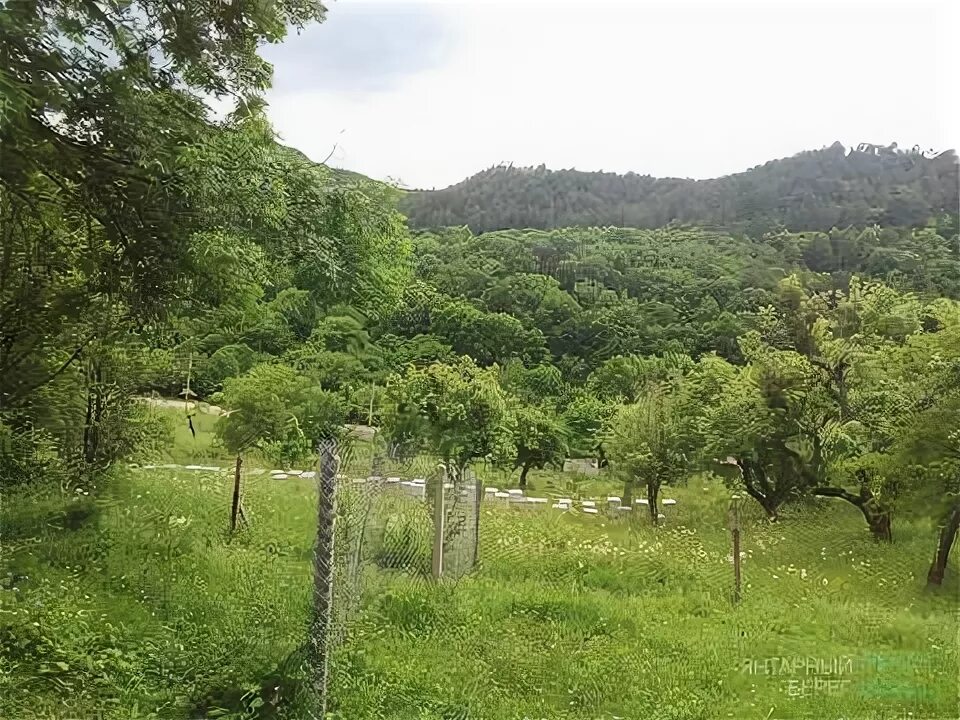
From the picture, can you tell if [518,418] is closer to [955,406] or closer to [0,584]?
[955,406]

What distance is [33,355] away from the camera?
3168mm

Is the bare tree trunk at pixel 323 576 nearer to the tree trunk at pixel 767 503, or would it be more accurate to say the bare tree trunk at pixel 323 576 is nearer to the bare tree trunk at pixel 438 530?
the bare tree trunk at pixel 438 530

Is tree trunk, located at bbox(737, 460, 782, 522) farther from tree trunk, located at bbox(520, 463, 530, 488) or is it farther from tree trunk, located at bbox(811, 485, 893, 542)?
tree trunk, located at bbox(520, 463, 530, 488)

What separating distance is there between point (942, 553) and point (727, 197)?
9.05 ft

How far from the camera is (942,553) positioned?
345 centimetres

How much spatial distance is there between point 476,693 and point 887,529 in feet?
8.11

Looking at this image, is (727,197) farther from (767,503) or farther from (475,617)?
(475,617)

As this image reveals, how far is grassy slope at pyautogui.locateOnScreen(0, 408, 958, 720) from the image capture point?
2428mm

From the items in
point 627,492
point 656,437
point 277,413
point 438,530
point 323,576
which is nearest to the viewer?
point 323,576

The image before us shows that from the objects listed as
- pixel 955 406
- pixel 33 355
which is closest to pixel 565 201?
pixel 955 406

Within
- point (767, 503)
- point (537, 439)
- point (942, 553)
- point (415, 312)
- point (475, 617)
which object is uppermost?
point (415, 312)

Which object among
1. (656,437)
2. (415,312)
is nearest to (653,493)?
(656,437)

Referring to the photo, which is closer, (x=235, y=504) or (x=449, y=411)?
(x=235, y=504)

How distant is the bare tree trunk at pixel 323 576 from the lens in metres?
2.20
